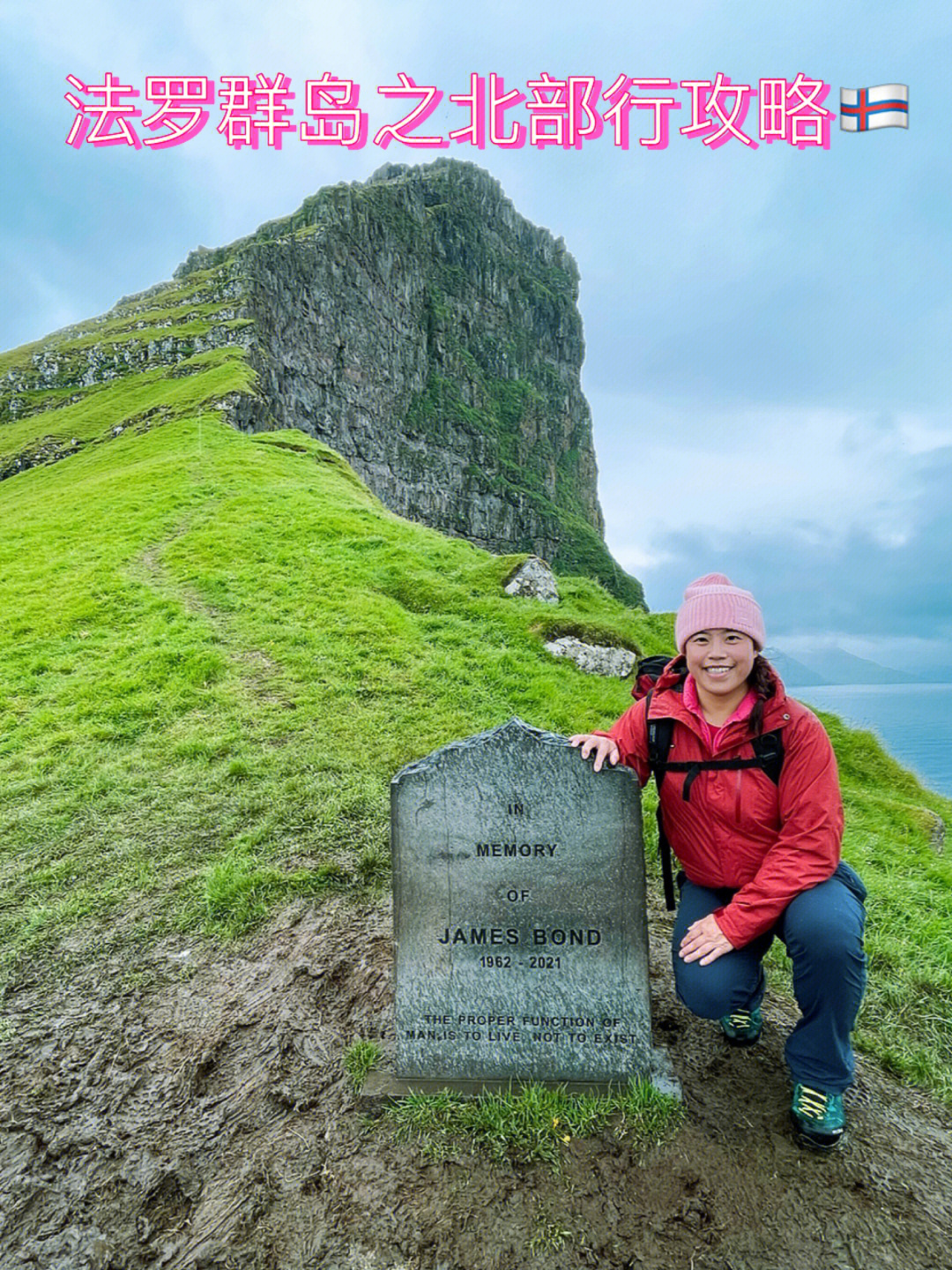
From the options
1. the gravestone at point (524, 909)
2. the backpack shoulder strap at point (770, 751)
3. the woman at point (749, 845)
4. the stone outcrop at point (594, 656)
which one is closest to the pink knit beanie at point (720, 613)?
the woman at point (749, 845)

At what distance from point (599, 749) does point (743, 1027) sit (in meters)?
2.06

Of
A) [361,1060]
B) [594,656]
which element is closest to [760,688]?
[361,1060]

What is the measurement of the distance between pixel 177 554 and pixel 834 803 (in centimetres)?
2029

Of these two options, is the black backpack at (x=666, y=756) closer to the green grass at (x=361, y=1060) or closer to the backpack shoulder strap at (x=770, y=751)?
the backpack shoulder strap at (x=770, y=751)

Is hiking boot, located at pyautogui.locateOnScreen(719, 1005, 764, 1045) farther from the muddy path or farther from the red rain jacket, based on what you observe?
the red rain jacket

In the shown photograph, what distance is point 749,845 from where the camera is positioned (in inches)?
145

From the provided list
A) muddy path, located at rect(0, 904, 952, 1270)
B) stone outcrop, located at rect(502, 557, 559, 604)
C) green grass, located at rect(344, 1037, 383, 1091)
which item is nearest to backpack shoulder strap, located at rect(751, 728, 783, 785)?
muddy path, located at rect(0, 904, 952, 1270)

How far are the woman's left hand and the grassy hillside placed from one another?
180 cm

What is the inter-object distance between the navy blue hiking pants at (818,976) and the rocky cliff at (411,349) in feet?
145

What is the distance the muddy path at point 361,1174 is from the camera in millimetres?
3006

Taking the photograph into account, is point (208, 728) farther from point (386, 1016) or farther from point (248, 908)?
point (386, 1016)

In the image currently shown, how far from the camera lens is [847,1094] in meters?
3.80

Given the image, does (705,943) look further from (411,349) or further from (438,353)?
(438,353)

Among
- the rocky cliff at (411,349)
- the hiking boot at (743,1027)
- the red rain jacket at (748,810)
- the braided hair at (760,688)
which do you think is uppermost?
the rocky cliff at (411,349)
